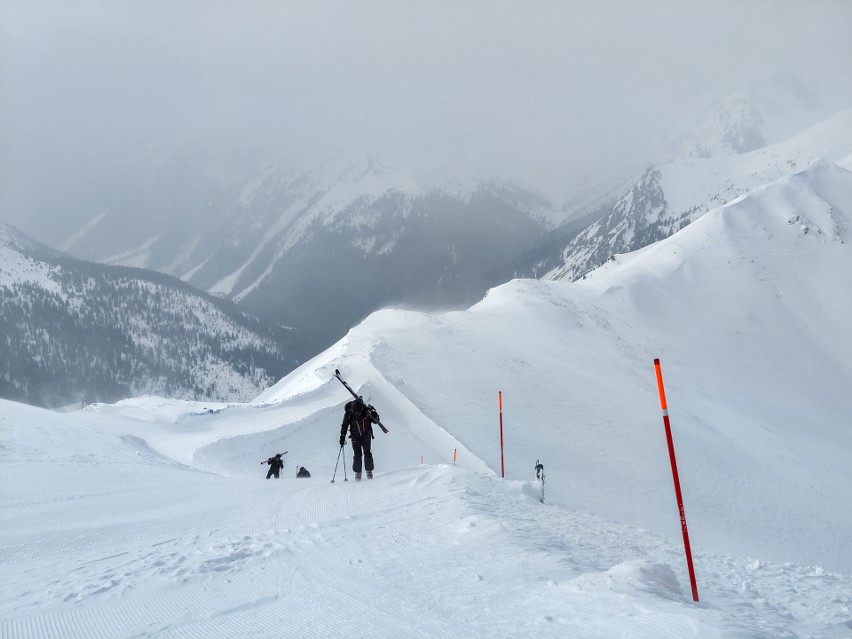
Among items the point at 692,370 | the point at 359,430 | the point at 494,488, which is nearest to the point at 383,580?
the point at 494,488

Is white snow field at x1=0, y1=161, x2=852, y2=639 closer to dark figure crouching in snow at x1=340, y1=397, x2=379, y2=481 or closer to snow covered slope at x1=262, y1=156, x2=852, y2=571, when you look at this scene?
snow covered slope at x1=262, y1=156, x2=852, y2=571

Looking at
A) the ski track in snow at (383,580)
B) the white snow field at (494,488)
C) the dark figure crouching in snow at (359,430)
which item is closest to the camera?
the ski track in snow at (383,580)

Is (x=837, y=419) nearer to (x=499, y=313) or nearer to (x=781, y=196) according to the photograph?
(x=499, y=313)

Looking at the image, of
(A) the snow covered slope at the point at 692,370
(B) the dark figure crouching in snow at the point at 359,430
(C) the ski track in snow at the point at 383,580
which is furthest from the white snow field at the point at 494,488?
(B) the dark figure crouching in snow at the point at 359,430

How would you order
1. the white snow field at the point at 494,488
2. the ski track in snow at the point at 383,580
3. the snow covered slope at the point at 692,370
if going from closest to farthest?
1. the ski track in snow at the point at 383,580
2. the white snow field at the point at 494,488
3. the snow covered slope at the point at 692,370

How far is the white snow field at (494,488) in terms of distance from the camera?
16.7ft

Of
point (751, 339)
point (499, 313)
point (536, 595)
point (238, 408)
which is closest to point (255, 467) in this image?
point (238, 408)

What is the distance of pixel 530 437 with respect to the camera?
29141 millimetres

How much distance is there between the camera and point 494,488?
1155cm

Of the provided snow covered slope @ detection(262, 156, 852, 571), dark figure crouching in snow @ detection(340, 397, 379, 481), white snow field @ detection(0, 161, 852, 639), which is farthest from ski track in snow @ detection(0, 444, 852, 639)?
snow covered slope @ detection(262, 156, 852, 571)

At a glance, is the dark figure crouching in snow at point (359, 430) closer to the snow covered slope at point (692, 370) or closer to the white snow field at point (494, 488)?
the white snow field at point (494, 488)

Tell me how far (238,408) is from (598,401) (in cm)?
2272

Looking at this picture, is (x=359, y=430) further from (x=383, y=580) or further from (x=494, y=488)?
(x=383, y=580)

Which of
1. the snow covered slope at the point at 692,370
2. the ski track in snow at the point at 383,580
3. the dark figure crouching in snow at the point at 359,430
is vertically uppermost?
the snow covered slope at the point at 692,370
